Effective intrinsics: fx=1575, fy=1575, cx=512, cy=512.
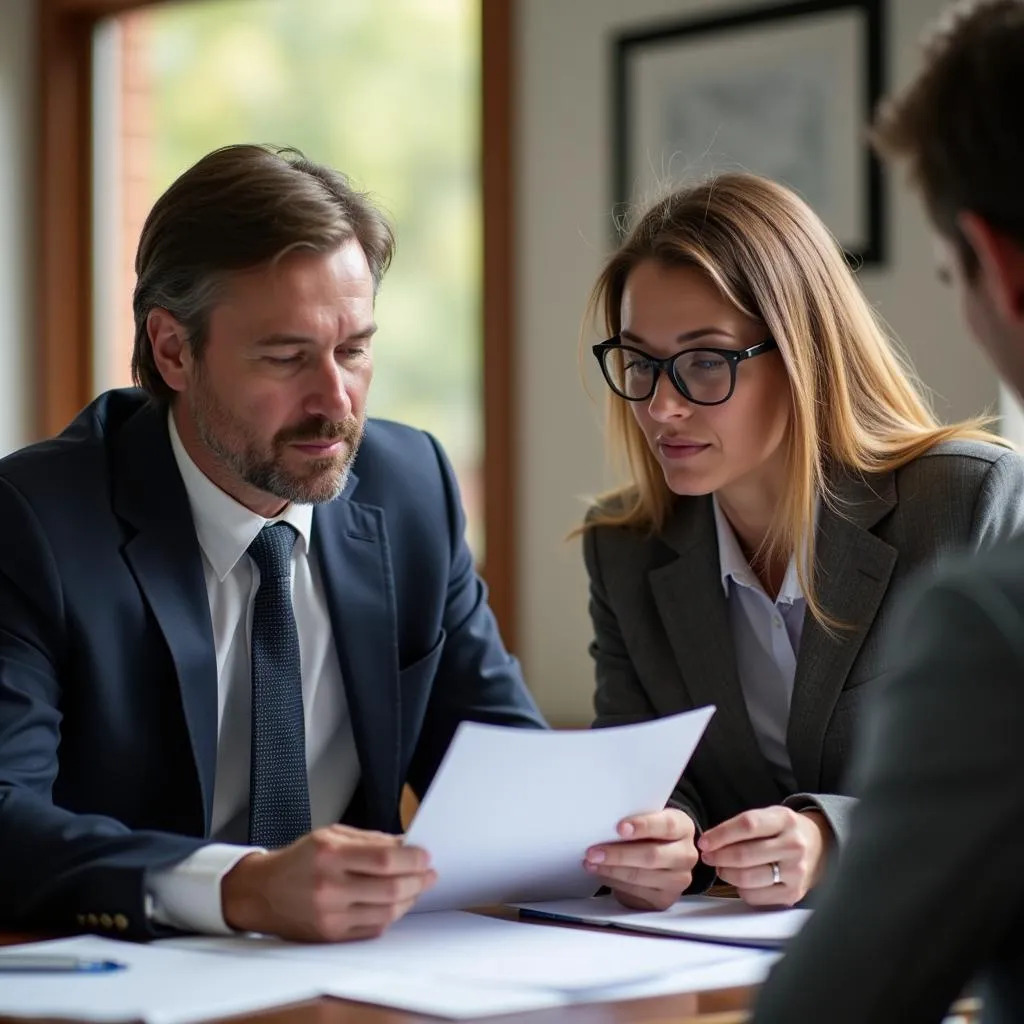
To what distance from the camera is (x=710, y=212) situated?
2.04m

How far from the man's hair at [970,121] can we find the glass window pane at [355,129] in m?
3.12

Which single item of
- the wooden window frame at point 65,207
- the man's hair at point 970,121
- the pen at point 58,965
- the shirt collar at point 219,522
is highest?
the wooden window frame at point 65,207

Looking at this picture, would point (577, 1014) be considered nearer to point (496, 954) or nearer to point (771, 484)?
point (496, 954)

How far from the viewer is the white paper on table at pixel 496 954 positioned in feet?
4.18

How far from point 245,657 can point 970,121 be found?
4.13ft

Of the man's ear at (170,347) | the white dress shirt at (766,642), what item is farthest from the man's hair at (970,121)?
the man's ear at (170,347)

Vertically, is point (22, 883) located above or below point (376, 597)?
below

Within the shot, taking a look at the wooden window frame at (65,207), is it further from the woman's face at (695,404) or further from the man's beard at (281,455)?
the woman's face at (695,404)

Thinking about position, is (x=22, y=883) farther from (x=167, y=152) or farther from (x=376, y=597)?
(x=167, y=152)

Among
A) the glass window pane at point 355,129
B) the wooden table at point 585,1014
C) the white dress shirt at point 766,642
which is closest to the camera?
the wooden table at point 585,1014

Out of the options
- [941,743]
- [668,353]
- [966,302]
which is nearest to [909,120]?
[966,302]

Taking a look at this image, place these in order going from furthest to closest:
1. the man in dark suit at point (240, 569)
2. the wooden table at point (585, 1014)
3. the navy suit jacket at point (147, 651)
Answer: the man in dark suit at point (240, 569) < the navy suit jacket at point (147, 651) < the wooden table at point (585, 1014)

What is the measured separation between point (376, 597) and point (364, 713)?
0.16 m

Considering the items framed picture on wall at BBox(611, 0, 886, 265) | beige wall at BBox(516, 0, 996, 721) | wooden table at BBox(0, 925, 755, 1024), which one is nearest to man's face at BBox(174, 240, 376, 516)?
wooden table at BBox(0, 925, 755, 1024)
